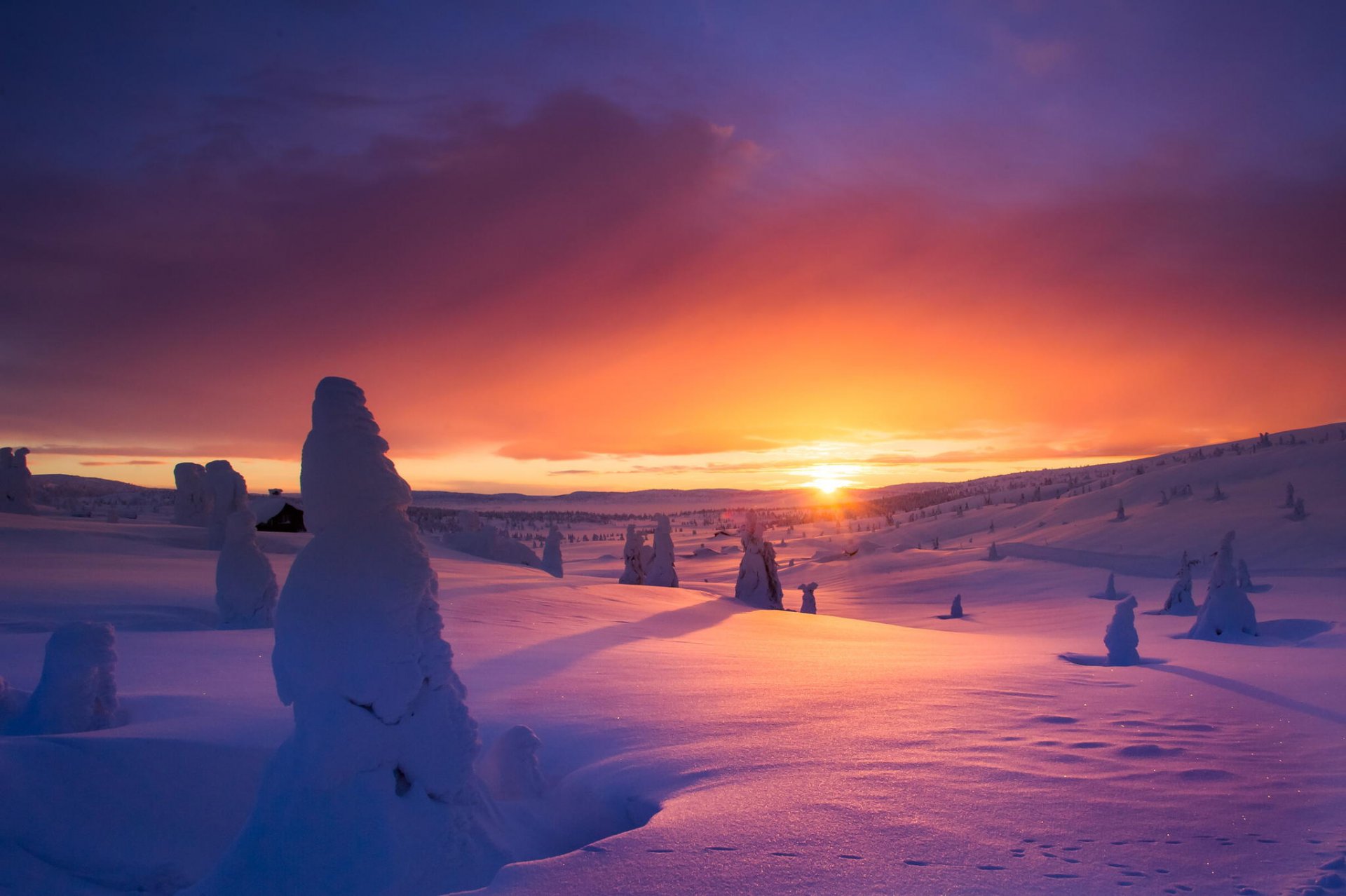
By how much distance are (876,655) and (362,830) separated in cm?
877

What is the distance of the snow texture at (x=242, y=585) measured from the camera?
11891 mm

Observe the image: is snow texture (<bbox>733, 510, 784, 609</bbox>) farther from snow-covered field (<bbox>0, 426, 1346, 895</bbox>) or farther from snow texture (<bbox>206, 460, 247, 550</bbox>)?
snow texture (<bbox>206, 460, 247, 550</bbox>)

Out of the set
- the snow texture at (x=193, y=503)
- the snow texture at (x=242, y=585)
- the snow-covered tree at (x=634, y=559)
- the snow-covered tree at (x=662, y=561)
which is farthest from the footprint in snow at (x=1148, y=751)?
the snow texture at (x=193, y=503)

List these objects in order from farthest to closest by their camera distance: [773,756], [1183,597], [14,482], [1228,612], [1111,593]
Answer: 1. [14,482]
2. [1111,593]
3. [1183,597]
4. [1228,612]
5. [773,756]

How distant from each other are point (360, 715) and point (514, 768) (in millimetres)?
1176

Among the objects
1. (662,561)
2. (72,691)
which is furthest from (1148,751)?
(662,561)

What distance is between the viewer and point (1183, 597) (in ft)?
61.7

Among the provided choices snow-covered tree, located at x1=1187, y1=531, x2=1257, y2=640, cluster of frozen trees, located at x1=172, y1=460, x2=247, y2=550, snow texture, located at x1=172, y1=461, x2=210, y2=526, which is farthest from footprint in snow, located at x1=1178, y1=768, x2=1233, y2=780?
snow texture, located at x1=172, y1=461, x2=210, y2=526

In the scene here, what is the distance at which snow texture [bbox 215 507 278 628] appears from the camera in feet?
39.0

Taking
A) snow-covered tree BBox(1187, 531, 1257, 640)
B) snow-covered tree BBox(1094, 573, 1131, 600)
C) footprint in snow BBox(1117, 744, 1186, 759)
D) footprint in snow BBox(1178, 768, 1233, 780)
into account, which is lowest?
snow-covered tree BBox(1094, 573, 1131, 600)

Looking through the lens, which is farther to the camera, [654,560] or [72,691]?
[654,560]

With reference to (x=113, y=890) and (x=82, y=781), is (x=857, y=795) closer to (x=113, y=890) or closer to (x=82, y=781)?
(x=113, y=890)

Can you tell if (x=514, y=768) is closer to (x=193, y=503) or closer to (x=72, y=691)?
(x=72, y=691)

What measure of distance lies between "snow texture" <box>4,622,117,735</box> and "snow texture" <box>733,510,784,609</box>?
18.0 metres
